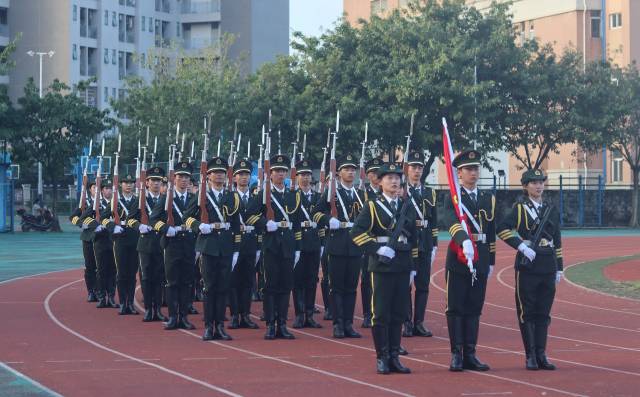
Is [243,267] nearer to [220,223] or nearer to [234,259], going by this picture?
[234,259]

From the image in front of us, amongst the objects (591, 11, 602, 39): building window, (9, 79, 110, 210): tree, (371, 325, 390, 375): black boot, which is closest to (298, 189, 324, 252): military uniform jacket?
(371, 325, 390, 375): black boot

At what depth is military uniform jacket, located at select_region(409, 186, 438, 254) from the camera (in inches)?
599

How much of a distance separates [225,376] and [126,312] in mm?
6570

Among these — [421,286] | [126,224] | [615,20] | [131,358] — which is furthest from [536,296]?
[615,20]

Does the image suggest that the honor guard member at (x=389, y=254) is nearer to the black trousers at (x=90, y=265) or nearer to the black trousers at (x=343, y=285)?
the black trousers at (x=343, y=285)

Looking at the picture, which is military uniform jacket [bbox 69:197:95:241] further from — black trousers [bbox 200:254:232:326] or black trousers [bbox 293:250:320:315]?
black trousers [bbox 200:254:232:326]

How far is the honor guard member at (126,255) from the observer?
60.6 feet

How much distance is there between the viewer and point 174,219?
647 inches

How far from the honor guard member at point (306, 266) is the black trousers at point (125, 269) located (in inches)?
115

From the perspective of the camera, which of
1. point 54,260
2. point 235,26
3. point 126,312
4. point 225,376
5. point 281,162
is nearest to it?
point 225,376

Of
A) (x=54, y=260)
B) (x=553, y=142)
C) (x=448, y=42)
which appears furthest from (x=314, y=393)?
(x=553, y=142)

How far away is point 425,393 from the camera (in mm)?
11062

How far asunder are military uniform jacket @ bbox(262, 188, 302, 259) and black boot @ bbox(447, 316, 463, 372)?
134 inches

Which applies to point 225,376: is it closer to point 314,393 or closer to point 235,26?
point 314,393
